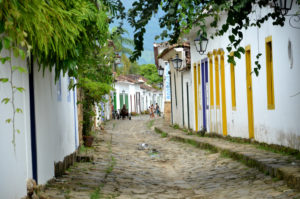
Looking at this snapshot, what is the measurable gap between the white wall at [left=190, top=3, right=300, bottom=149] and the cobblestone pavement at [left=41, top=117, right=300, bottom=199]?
122 centimetres

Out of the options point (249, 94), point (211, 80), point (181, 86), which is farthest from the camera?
point (181, 86)

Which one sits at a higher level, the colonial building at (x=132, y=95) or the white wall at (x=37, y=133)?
the colonial building at (x=132, y=95)

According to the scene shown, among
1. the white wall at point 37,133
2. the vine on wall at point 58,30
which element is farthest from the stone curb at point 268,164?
the white wall at point 37,133

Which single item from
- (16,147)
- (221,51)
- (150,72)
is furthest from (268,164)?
(150,72)

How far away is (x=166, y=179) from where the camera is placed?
1079cm

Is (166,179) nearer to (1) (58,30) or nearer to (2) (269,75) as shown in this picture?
(2) (269,75)

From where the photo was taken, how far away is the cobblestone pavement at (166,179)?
27.1 ft

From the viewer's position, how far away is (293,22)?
1084cm

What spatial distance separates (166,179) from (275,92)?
3.31 m

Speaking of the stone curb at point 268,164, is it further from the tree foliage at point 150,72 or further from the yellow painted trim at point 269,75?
the tree foliage at point 150,72

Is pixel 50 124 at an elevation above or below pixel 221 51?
Answer: below

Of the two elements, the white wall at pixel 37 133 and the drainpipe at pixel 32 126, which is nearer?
the white wall at pixel 37 133

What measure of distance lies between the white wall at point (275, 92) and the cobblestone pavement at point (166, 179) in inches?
48.1

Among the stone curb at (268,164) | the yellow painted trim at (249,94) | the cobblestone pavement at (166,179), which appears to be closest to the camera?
the stone curb at (268,164)
